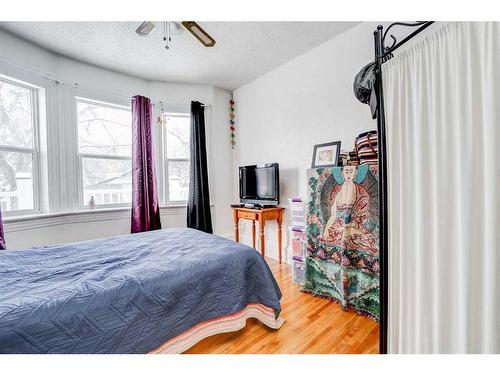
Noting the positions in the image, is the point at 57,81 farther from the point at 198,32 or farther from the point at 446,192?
the point at 446,192

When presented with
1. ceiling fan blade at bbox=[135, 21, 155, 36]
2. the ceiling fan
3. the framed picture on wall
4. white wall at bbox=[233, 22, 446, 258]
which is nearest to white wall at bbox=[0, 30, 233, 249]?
white wall at bbox=[233, 22, 446, 258]

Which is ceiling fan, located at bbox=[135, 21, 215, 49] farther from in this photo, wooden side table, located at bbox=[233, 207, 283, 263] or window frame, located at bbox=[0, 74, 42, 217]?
wooden side table, located at bbox=[233, 207, 283, 263]

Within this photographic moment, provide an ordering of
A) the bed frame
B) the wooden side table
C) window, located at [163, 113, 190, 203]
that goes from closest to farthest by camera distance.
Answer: the bed frame, the wooden side table, window, located at [163, 113, 190, 203]

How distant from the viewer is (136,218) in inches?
124

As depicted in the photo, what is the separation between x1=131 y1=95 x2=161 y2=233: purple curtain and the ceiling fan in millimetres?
1192

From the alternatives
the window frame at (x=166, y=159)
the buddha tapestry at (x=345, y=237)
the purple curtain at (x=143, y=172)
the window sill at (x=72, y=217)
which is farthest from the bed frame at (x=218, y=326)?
the window frame at (x=166, y=159)

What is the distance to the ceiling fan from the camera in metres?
1.78

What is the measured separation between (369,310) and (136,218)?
2878mm

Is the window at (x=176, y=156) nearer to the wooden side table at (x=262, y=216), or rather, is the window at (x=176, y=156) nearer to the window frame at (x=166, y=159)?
the window frame at (x=166, y=159)

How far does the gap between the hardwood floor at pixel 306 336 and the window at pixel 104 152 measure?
8.31 feet

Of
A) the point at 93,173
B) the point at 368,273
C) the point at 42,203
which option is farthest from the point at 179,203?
the point at 368,273

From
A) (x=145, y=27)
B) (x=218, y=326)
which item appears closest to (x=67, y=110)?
(x=145, y=27)

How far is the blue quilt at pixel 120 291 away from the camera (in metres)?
0.94

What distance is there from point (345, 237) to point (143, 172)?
8.77 feet
